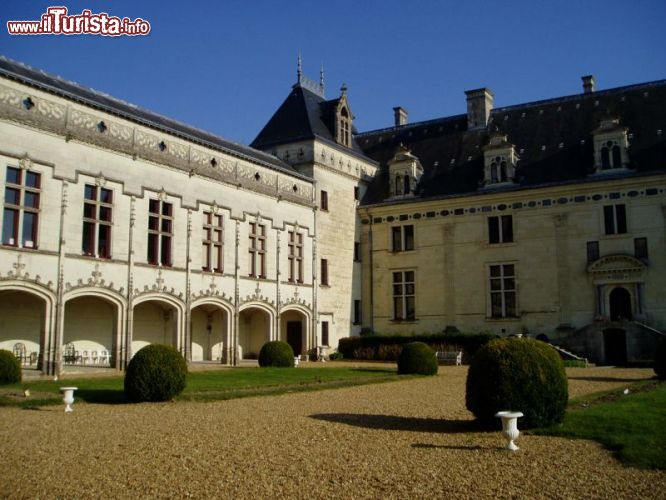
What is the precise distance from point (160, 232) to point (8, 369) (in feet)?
27.1

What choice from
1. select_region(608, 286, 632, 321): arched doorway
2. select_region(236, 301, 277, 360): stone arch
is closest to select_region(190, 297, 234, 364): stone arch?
select_region(236, 301, 277, 360): stone arch

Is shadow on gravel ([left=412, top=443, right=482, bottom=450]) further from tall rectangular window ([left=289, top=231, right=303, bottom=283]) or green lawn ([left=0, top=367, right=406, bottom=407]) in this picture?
tall rectangular window ([left=289, top=231, right=303, bottom=283])

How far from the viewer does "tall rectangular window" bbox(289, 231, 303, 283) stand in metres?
28.1

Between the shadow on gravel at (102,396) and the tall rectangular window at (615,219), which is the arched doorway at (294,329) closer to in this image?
the tall rectangular window at (615,219)

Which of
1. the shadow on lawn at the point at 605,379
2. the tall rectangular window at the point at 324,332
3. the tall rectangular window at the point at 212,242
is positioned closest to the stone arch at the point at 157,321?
the tall rectangular window at the point at 212,242

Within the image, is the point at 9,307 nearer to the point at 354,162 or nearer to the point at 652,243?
the point at 354,162

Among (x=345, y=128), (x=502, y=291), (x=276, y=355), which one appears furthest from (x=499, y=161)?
(x=276, y=355)

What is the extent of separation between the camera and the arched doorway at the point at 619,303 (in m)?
26.4

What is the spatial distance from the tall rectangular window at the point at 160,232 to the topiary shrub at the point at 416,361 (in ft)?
27.7

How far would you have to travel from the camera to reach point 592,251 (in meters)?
27.1

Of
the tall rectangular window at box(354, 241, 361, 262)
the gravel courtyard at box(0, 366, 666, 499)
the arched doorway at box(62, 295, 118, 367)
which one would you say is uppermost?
the tall rectangular window at box(354, 241, 361, 262)

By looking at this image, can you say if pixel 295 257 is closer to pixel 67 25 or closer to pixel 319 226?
pixel 319 226

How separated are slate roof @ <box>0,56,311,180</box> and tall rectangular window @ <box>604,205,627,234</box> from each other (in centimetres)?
1262

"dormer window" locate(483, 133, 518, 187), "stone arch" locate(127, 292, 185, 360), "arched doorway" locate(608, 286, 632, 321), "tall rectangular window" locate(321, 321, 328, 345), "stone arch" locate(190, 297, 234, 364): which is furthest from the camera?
"tall rectangular window" locate(321, 321, 328, 345)
